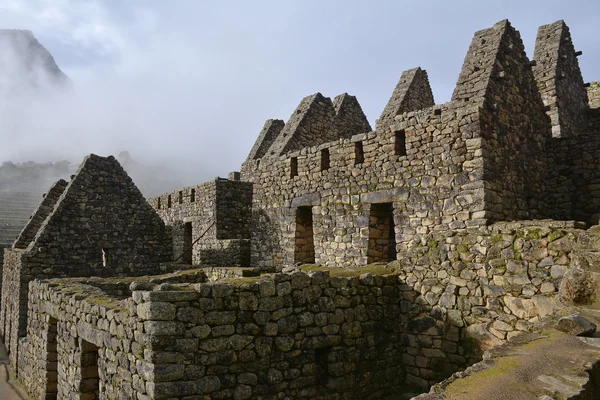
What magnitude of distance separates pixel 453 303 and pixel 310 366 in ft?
8.08

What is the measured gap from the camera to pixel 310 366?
247 inches

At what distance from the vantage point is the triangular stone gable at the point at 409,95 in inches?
542

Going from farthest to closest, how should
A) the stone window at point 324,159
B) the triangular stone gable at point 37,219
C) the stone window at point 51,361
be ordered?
the triangular stone gable at point 37,219
the stone window at point 324,159
the stone window at point 51,361

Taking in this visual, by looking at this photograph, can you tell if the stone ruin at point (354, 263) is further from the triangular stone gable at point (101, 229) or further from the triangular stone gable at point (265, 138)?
the triangular stone gable at point (265, 138)

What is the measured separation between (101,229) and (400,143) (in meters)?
9.45

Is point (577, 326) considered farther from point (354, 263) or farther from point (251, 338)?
point (354, 263)

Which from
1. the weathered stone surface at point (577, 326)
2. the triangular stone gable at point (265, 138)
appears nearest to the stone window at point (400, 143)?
the weathered stone surface at point (577, 326)

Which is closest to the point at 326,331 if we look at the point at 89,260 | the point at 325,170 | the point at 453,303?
the point at 453,303

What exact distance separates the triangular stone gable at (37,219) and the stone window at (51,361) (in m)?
10.1

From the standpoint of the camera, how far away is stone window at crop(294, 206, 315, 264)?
456 inches

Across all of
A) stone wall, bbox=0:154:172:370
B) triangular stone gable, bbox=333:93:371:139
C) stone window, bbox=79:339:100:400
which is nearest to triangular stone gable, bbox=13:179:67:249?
stone wall, bbox=0:154:172:370

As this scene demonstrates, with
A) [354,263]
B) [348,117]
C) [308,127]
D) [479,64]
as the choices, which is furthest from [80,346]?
[348,117]

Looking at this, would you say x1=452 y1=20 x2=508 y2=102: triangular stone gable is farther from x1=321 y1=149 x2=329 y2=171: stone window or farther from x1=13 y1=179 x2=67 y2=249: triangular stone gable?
x1=13 y1=179 x2=67 y2=249: triangular stone gable

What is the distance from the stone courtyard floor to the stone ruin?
1.68 feet
